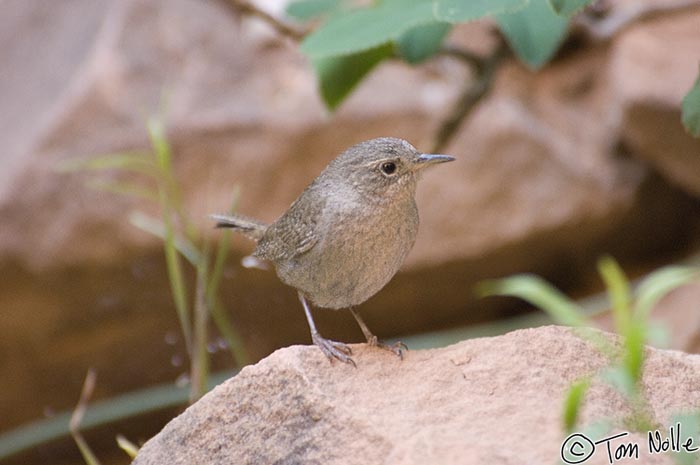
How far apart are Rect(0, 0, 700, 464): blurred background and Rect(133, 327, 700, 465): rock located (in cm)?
288

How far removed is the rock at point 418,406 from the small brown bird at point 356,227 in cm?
30

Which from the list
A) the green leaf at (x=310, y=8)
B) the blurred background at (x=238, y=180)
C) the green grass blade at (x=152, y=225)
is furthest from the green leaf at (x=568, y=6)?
the green grass blade at (x=152, y=225)

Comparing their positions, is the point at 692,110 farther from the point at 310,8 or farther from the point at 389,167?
the point at 310,8

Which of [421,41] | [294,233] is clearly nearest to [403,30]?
[421,41]

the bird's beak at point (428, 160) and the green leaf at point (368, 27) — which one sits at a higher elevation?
the green leaf at point (368, 27)

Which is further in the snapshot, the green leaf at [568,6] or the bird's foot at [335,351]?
the bird's foot at [335,351]

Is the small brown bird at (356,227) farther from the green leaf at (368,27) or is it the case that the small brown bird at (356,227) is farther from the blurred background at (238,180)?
the blurred background at (238,180)

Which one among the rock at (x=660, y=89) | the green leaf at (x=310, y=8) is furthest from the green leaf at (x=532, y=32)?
the rock at (x=660, y=89)

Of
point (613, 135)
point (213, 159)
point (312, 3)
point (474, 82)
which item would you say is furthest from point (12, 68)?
point (613, 135)

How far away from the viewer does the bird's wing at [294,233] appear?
3779mm

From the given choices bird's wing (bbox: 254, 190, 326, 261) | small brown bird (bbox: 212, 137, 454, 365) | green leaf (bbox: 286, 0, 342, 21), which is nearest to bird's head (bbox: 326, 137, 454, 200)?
small brown bird (bbox: 212, 137, 454, 365)

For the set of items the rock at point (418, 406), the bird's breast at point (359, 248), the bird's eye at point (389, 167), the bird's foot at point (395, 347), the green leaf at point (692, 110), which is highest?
the green leaf at point (692, 110)

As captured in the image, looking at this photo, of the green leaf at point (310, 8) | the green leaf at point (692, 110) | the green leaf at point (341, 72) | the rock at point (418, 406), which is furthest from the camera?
the green leaf at point (310, 8)

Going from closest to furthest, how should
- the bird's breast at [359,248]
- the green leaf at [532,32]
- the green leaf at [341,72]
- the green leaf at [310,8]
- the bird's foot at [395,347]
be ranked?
the bird's foot at [395,347]
the bird's breast at [359,248]
the green leaf at [532,32]
the green leaf at [341,72]
the green leaf at [310,8]
